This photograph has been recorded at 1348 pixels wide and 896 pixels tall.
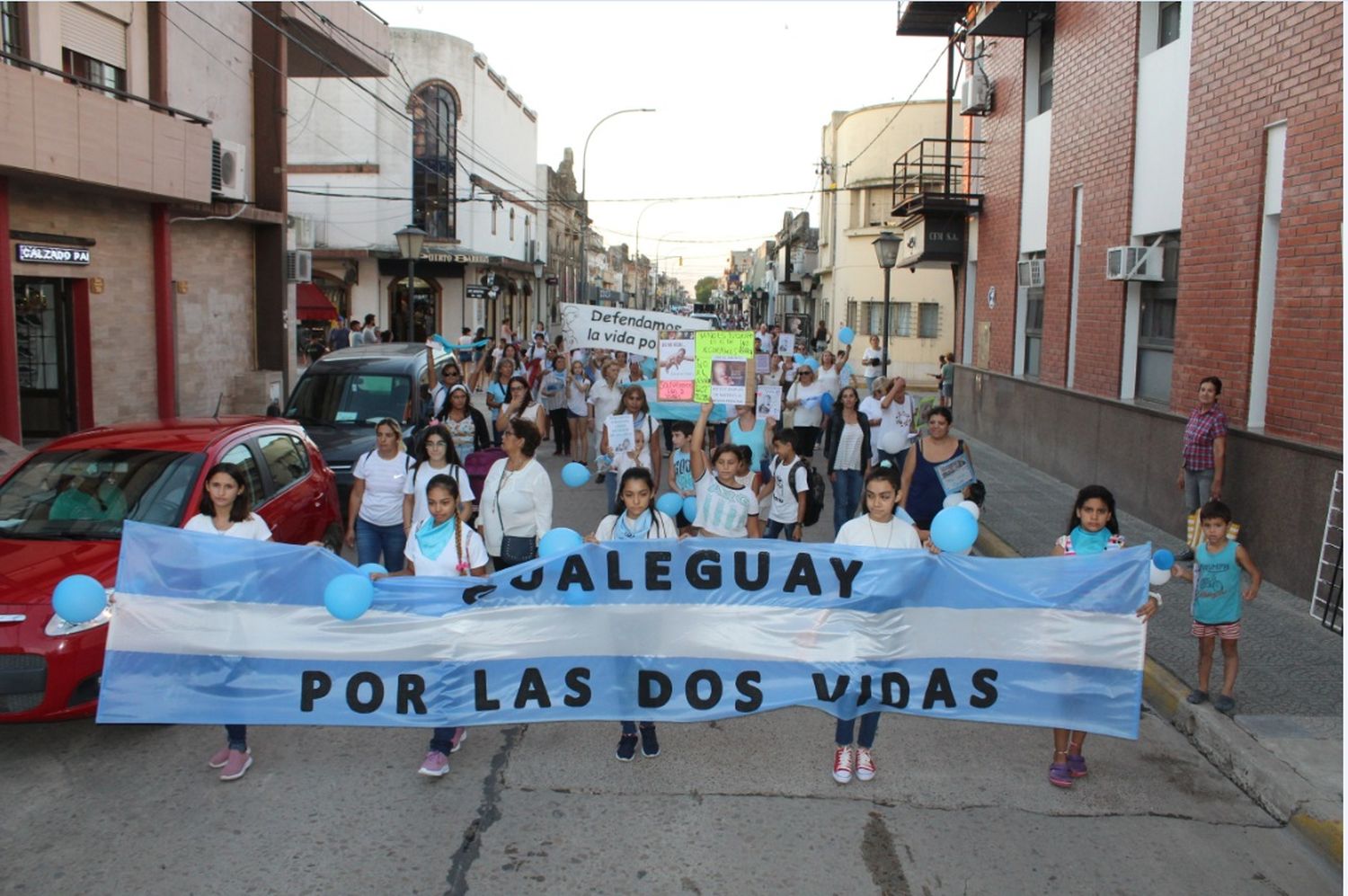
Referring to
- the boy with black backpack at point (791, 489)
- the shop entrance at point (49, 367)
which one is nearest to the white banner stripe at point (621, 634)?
the boy with black backpack at point (791, 489)

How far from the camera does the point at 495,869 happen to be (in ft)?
15.1

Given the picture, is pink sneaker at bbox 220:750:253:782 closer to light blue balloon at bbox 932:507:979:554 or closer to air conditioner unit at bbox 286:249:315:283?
light blue balloon at bbox 932:507:979:554

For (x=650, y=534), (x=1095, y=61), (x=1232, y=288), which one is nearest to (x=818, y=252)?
(x=1095, y=61)

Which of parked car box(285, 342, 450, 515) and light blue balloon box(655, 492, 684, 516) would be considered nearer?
light blue balloon box(655, 492, 684, 516)

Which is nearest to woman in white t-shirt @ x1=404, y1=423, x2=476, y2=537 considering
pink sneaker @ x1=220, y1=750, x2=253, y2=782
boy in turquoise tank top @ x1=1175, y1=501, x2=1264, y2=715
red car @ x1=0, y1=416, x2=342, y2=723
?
red car @ x1=0, y1=416, x2=342, y2=723

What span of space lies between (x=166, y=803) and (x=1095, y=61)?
13932mm

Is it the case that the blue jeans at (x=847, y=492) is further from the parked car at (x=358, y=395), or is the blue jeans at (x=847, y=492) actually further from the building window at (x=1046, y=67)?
the building window at (x=1046, y=67)

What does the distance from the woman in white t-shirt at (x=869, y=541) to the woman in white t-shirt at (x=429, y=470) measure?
8.15 ft

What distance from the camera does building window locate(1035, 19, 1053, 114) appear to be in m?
17.4

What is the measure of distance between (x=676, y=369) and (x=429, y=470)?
11.9 feet

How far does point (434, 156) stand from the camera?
41656mm

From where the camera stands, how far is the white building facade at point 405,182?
3938 cm

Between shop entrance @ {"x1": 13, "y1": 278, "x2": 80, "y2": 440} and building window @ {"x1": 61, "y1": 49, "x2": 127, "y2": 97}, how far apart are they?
9.64 feet

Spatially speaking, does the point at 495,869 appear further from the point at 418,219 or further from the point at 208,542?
the point at 418,219
